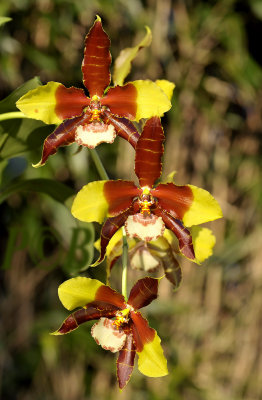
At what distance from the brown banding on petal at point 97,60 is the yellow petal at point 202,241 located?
231mm

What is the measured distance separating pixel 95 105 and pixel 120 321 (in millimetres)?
285

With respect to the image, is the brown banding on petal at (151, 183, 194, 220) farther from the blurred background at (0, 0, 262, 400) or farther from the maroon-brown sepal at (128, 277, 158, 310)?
the blurred background at (0, 0, 262, 400)

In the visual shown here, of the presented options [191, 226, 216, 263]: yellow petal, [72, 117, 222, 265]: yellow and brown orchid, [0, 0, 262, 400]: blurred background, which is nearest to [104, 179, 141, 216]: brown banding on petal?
[72, 117, 222, 265]: yellow and brown orchid

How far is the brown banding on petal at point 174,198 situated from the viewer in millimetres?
663

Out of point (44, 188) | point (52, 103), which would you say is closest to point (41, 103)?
point (52, 103)

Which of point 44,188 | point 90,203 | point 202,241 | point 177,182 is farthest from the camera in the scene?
point 177,182

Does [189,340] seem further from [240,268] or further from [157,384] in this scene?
[240,268]

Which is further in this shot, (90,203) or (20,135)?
(20,135)

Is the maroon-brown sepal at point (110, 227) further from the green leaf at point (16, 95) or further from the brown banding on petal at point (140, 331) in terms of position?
the green leaf at point (16, 95)

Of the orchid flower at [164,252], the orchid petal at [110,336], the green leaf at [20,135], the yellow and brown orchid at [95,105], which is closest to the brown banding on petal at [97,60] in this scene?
the yellow and brown orchid at [95,105]

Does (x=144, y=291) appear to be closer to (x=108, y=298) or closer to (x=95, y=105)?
(x=108, y=298)

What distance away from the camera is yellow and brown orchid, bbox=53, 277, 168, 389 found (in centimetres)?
65

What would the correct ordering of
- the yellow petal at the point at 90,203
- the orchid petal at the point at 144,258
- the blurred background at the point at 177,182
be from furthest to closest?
the blurred background at the point at 177,182 < the orchid petal at the point at 144,258 < the yellow petal at the point at 90,203

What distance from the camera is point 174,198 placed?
678mm
